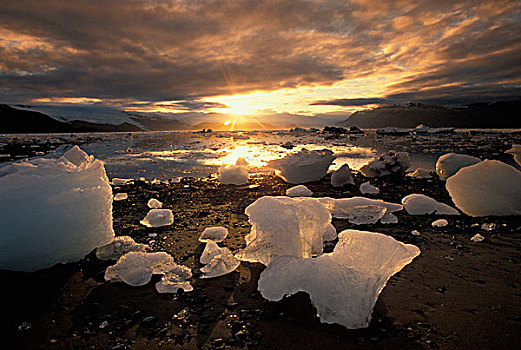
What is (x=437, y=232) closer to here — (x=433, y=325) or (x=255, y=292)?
(x=433, y=325)

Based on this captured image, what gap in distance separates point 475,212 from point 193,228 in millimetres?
4131

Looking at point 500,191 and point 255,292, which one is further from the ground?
point 500,191

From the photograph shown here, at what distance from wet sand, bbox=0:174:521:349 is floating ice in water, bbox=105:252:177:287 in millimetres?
81

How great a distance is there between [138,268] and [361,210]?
313 cm

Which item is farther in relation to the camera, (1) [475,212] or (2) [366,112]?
(2) [366,112]

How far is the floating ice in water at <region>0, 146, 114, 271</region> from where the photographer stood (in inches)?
100

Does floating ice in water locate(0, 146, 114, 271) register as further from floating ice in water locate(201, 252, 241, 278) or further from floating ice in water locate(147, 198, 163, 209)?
floating ice in water locate(147, 198, 163, 209)

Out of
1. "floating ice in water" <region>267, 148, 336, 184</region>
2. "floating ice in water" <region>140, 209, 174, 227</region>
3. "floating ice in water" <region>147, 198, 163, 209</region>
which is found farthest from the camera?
"floating ice in water" <region>267, 148, 336, 184</region>

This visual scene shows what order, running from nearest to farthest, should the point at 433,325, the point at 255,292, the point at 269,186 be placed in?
the point at 433,325, the point at 255,292, the point at 269,186

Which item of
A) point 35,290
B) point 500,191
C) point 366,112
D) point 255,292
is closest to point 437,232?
point 500,191

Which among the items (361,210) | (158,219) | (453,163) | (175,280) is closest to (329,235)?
(361,210)

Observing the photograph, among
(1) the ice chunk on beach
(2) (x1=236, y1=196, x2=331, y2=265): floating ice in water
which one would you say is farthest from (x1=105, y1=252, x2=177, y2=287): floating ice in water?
(1) the ice chunk on beach

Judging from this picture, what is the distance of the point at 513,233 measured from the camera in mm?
3484

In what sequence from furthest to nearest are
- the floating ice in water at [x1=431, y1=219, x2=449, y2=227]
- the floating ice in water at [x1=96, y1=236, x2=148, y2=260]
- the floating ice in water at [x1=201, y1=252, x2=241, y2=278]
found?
1. the floating ice in water at [x1=431, y1=219, x2=449, y2=227]
2. the floating ice in water at [x1=96, y1=236, x2=148, y2=260]
3. the floating ice in water at [x1=201, y1=252, x2=241, y2=278]
